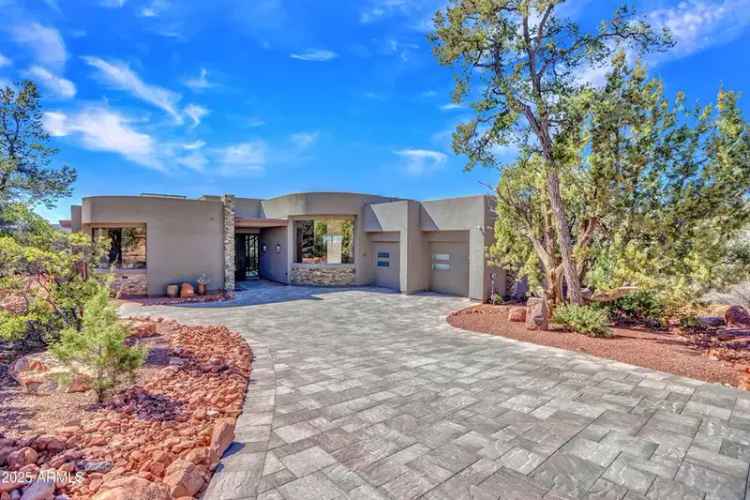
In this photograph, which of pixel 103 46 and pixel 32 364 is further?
pixel 103 46

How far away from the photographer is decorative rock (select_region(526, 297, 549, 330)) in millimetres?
8125

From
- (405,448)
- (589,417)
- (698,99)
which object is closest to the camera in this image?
(405,448)

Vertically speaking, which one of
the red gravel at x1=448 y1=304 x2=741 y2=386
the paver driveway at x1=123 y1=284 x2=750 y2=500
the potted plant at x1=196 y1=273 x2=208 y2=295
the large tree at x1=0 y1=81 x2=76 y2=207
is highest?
the large tree at x1=0 y1=81 x2=76 y2=207

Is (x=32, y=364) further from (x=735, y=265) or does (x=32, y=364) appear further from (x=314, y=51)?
(x=735, y=265)

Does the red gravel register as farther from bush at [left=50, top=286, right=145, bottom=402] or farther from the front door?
the front door

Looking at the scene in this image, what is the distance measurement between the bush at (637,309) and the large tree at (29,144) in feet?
57.6

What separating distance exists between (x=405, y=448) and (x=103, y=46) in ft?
33.5

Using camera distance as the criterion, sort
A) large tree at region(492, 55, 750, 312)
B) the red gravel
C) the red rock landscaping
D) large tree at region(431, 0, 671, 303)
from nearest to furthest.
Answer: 1. the red rock landscaping
2. the red gravel
3. large tree at region(492, 55, 750, 312)
4. large tree at region(431, 0, 671, 303)

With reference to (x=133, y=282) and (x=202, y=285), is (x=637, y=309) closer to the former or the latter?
(x=202, y=285)

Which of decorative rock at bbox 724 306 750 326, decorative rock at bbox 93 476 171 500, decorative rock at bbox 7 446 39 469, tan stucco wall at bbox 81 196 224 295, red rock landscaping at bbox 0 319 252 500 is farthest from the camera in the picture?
tan stucco wall at bbox 81 196 224 295

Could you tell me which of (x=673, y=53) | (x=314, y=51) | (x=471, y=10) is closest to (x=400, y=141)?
(x=314, y=51)

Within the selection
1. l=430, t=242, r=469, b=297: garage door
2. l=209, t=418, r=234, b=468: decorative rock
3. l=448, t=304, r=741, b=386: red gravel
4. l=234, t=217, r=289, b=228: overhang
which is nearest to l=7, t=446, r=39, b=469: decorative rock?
l=209, t=418, r=234, b=468: decorative rock

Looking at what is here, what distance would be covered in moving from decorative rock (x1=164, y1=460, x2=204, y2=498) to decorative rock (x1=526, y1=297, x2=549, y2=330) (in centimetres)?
737

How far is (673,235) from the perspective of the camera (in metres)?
7.82
